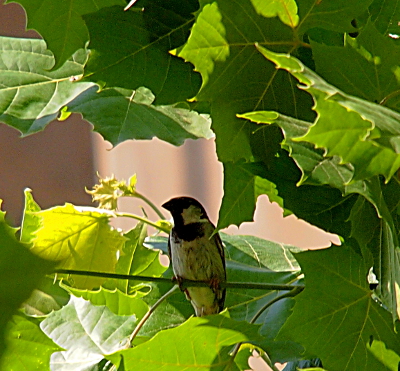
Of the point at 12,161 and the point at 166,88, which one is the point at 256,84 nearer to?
the point at 166,88

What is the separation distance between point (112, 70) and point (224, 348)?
22 centimetres

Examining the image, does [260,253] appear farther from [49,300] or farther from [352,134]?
[352,134]

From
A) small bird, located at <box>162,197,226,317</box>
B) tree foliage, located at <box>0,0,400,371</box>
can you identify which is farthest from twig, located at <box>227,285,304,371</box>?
small bird, located at <box>162,197,226,317</box>

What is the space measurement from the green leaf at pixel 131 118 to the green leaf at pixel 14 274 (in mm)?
430

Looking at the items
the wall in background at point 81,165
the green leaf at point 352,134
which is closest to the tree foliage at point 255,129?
the green leaf at point 352,134

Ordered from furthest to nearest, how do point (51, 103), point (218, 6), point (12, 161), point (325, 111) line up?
point (12, 161) → point (51, 103) → point (218, 6) → point (325, 111)

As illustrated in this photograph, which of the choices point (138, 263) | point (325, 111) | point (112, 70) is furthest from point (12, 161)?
point (325, 111)

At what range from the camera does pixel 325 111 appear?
→ 24cm

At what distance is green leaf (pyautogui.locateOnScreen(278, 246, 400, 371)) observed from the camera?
1.28 feet

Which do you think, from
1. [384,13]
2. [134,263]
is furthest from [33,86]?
[384,13]

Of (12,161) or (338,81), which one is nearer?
(338,81)

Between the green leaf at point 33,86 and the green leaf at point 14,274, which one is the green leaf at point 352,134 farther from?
the green leaf at point 33,86

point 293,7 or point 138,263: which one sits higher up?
point 293,7

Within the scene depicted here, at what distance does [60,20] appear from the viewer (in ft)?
1.32
